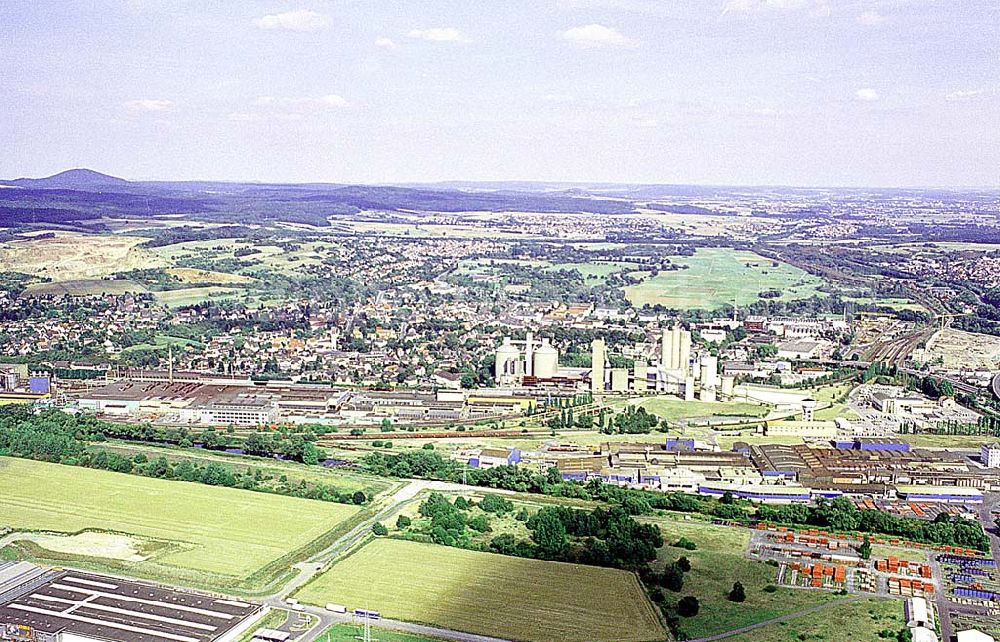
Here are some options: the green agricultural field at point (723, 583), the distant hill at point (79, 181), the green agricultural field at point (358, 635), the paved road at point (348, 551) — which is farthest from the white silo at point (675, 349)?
the distant hill at point (79, 181)

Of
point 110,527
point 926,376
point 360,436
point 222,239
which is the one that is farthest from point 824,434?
point 222,239

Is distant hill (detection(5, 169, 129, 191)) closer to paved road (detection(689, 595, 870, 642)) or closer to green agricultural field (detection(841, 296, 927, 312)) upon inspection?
green agricultural field (detection(841, 296, 927, 312))

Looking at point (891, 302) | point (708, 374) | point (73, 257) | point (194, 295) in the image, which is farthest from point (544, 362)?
point (73, 257)

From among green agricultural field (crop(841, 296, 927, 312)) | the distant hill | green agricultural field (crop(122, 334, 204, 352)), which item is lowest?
green agricultural field (crop(122, 334, 204, 352))

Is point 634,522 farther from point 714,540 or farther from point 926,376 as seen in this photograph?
point 926,376

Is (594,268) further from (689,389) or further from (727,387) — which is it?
(689,389)

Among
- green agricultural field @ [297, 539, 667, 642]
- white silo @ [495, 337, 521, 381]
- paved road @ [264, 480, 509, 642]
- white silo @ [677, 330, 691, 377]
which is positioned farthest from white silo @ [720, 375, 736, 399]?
green agricultural field @ [297, 539, 667, 642]
